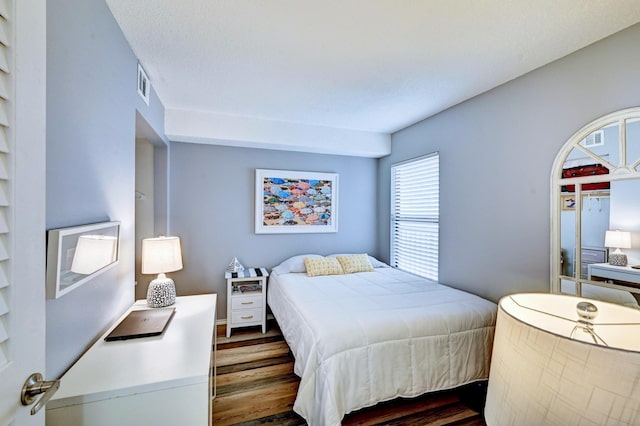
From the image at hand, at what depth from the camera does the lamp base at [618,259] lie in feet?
5.52

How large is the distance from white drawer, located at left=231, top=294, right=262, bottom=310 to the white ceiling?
7.10 ft

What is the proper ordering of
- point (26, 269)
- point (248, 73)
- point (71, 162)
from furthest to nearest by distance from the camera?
1. point (248, 73)
2. point (71, 162)
3. point (26, 269)

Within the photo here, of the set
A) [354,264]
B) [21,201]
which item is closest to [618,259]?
[354,264]

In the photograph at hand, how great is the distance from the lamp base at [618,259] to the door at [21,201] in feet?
8.87

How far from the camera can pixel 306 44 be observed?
74.2 inches

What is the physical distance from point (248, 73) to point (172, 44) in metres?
0.57

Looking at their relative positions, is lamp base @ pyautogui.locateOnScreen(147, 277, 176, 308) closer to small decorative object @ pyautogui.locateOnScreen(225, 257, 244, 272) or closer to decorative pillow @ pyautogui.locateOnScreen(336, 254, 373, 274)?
small decorative object @ pyautogui.locateOnScreen(225, 257, 244, 272)

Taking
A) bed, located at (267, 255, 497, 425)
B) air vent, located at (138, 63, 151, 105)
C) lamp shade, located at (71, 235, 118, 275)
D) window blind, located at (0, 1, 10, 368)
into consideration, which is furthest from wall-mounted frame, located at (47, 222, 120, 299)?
bed, located at (267, 255, 497, 425)

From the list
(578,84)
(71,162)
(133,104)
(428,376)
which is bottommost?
(428,376)

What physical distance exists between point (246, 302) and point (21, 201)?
2.85m

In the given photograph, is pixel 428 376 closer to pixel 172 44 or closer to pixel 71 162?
pixel 71 162

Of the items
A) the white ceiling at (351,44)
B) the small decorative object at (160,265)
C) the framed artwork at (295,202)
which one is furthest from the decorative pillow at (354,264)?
the small decorative object at (160,265)

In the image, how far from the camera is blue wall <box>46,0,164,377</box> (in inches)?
41.9

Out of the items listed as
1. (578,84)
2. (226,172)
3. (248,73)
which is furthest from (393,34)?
(226,172)
